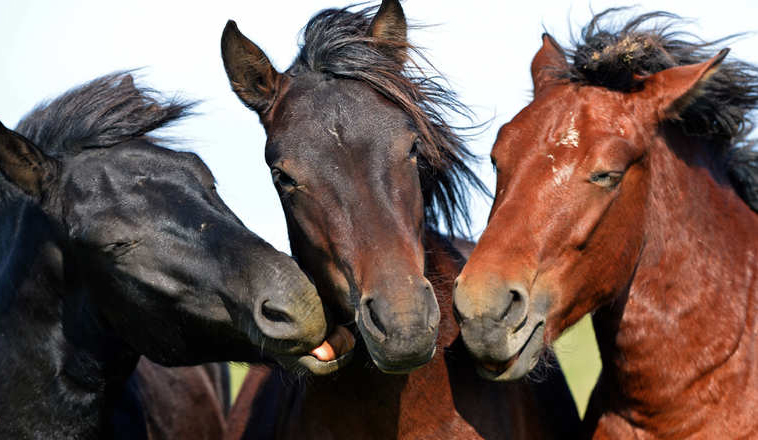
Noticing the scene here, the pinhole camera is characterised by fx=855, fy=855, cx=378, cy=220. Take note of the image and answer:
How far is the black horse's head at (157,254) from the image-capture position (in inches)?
145

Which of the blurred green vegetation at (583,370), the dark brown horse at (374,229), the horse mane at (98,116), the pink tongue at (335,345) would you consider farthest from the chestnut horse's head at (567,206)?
the blurred green vegetation at (583,370)

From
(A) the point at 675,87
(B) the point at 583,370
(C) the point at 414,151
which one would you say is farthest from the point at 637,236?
(B) the point at 583,370

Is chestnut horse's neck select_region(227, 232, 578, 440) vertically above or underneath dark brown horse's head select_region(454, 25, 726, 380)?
underneath

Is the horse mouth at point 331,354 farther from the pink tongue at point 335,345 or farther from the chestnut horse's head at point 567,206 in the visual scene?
the chestnut horse's head at point 567,206

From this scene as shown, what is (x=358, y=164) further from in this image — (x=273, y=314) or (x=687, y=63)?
(x=687, y=63)

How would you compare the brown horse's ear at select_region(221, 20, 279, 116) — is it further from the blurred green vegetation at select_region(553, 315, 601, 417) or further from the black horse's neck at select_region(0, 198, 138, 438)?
the blurred green vegetation at select_region(553, 315, 601, 417)

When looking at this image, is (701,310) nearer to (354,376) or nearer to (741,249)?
Result: (741,249)

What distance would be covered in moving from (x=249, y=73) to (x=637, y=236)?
2.13 meters

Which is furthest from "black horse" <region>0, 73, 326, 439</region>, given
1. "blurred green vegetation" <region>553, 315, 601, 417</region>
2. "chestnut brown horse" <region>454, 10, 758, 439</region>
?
"blurred green vegetation" <region>553, 315, 601, 417</region>

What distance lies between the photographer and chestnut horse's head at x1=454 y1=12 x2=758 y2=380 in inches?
145

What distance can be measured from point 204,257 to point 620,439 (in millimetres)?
2251

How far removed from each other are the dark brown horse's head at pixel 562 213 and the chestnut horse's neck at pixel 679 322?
4.6 inches

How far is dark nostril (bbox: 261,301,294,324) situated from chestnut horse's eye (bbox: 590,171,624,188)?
151 cm

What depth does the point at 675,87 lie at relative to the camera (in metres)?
4.15
